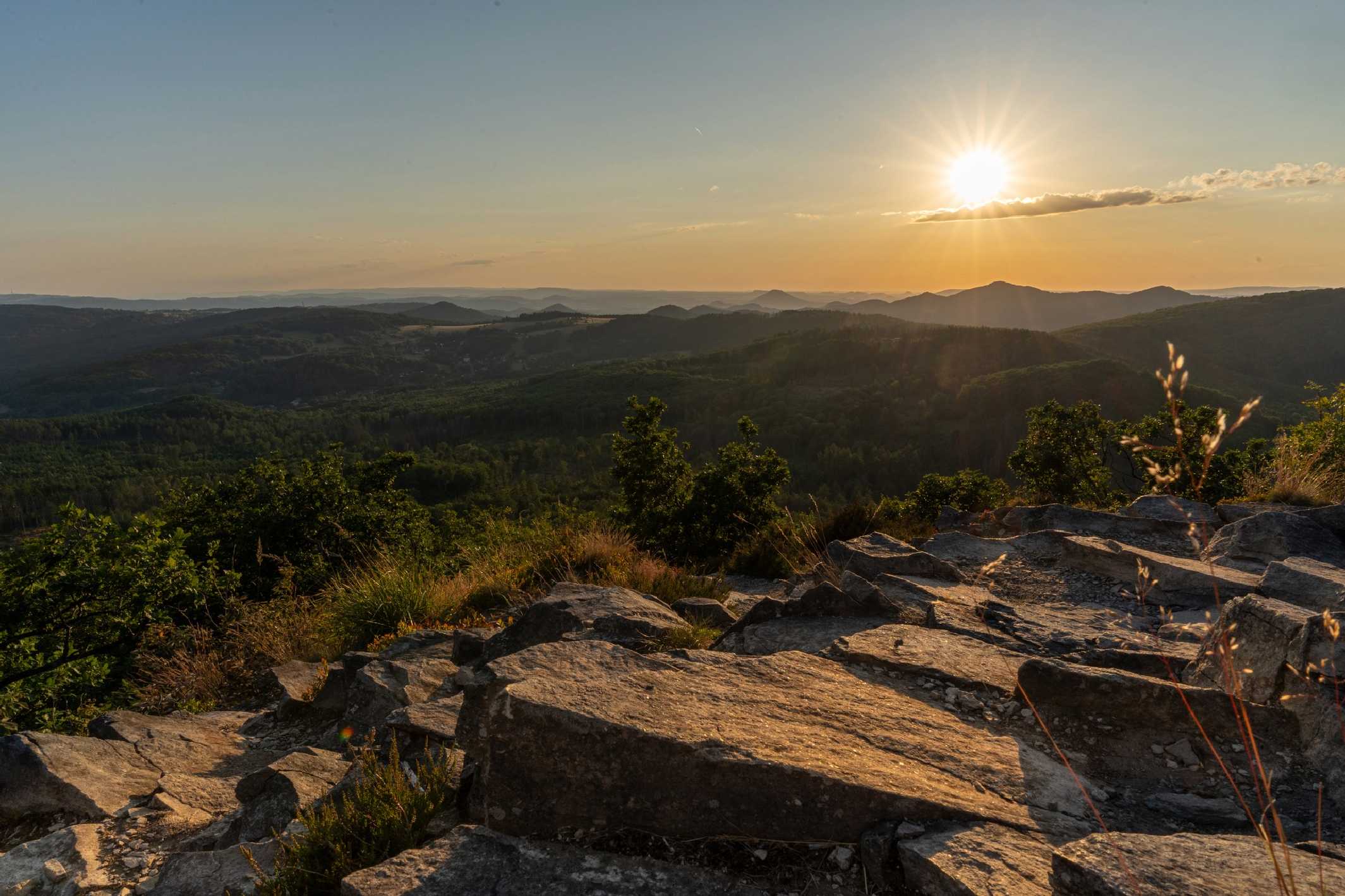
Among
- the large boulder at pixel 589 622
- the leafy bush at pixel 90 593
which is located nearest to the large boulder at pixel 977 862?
the large boulder at pixel 589 622

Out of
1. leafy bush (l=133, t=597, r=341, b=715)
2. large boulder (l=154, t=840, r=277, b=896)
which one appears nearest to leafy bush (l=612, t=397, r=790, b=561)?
leafy bush (l=133, t=597, r=341, b=715)

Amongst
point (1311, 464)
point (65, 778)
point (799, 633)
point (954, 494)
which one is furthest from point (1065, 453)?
point (65, 778)

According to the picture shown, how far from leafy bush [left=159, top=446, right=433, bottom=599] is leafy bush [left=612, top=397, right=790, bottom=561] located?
510 cm

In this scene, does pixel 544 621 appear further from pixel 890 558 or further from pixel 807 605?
pixel 890 558

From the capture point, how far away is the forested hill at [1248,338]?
453 feet

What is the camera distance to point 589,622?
5.54 meters

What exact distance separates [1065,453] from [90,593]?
72.2 ft

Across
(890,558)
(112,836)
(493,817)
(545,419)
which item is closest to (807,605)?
(890,558)

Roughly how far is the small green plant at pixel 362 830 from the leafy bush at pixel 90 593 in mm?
9308

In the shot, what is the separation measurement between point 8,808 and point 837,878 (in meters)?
5.35

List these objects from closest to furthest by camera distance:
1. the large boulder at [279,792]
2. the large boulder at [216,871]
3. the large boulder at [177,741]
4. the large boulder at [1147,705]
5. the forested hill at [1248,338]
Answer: the large boulder at [216,871] < the large boulder at [1147,705] < the large boulder at [279,792] < the large boulder at [177,741] < the forested hill at [1248,338]

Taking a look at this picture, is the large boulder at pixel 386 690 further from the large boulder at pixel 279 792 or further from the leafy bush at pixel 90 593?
the leafy bush at pixel 90 593

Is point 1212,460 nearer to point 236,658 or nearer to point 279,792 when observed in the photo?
point 279,792

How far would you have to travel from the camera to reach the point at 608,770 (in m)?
3.22
